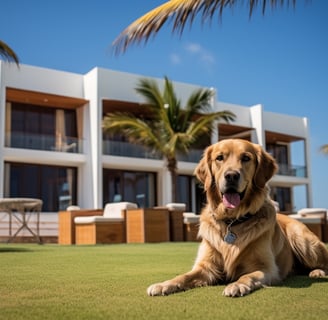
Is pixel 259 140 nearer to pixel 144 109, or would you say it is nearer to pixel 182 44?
pixel 144 109

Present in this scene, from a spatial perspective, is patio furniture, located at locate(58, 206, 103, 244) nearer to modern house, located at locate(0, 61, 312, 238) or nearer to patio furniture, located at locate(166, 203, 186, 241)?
patio furniture, located at locate(166, 203, 186, 241)

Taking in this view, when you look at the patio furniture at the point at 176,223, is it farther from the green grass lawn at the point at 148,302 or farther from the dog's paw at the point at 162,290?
the dog's paw at the point at 162,290

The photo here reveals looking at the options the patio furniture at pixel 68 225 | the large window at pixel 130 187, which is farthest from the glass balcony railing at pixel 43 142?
the patio furniture at pixel 68 225

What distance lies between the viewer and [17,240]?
20281 mm

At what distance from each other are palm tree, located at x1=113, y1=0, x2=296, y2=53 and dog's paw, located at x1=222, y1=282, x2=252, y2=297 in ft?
16.5

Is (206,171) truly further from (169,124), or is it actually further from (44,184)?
(44,184)

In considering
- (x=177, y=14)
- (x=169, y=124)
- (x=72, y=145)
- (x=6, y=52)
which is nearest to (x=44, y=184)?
(x=72, y=145)

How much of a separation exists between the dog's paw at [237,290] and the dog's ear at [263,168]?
2.82 feet

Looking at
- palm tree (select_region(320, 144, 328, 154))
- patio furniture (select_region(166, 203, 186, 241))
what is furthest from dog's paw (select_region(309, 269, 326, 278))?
palm tree (select_region(320, 144, 328, 154))

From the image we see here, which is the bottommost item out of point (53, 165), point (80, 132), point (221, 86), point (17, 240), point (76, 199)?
point (17, 240)

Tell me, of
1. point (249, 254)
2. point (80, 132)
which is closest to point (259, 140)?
point (80, 132)

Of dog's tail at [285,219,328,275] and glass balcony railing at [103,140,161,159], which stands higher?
glass balcony railing at [103,140,161,159]

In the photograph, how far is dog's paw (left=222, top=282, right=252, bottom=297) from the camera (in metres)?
2.68

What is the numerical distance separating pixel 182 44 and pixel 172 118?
496 inches
